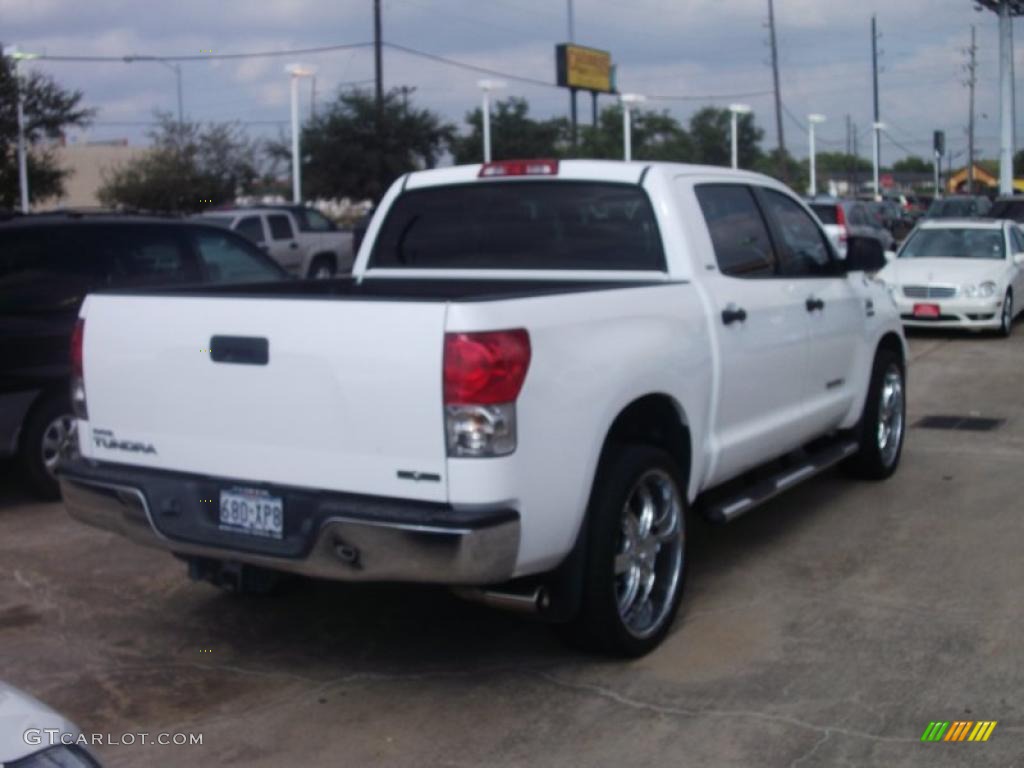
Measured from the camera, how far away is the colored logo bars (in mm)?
4500

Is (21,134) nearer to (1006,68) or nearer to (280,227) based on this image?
(280,227)

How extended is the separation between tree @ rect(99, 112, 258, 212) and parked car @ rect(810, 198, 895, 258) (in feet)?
70.4

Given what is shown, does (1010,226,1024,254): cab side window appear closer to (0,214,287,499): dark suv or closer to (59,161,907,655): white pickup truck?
(59,161,907,655): white pickup truck

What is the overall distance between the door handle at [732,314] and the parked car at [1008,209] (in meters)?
22.9

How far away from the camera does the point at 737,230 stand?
21.3 ft

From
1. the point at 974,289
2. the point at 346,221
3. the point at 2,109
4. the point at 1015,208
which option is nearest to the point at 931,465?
the point at 974,289

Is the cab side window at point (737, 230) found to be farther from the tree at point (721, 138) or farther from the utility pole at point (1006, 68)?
the tree at point (721, 138)

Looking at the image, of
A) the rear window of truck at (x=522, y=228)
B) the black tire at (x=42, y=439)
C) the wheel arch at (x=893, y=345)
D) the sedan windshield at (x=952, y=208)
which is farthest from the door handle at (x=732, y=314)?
the sedan windshield at (x=952, y=208)

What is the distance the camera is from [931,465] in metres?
8.91

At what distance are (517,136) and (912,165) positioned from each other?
102411 mm

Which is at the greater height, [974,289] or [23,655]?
[974,289]

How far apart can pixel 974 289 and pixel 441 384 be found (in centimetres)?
1337

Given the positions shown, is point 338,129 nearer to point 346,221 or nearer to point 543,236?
point 346,221

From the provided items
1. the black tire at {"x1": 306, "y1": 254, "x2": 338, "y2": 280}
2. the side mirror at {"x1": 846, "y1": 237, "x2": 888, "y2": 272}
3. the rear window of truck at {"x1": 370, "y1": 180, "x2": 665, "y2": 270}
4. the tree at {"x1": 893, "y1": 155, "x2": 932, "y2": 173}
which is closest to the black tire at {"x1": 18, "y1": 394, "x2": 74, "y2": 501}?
the rear window of truck at {"x1": 370, "y1": 180, "x2": 665, "y2": 270}
